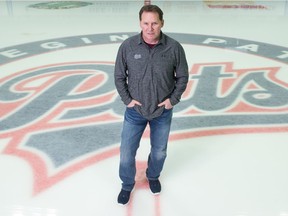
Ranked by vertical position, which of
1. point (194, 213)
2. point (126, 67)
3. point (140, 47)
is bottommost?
point (194, 213)

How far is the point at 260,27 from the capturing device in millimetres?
6824

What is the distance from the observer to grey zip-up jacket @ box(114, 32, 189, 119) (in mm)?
1742

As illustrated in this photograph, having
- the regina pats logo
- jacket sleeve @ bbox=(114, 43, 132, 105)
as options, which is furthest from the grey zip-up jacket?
the regina pats logo

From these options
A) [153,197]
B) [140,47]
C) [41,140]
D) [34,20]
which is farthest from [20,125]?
[34,20]

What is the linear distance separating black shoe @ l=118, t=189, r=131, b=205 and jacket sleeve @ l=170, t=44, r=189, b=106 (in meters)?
0.67

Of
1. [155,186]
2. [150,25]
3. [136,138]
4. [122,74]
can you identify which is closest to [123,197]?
[155,186]

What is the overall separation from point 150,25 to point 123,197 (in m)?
1.06

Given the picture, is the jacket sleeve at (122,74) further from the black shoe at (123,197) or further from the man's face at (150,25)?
the black shoe at (123,197)

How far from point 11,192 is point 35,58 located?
313 cm

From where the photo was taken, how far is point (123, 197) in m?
2.11

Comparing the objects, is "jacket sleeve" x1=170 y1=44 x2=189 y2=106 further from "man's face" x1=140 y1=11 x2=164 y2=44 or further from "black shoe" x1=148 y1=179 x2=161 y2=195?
"black shoe" x1=148 y1=179 x2=161 y2=195

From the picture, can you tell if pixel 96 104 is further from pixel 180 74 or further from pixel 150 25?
pixel 150 25

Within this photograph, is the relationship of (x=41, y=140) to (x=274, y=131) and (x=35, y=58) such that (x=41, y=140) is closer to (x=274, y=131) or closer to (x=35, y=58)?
(x=274, y=131)

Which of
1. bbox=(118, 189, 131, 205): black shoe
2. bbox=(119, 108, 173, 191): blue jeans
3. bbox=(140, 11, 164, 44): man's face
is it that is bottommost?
bbox=(118, 189, 131, 205): black shoe
